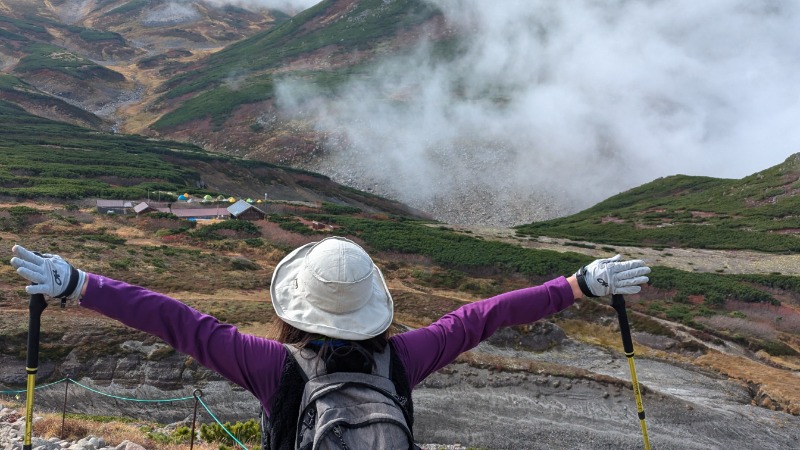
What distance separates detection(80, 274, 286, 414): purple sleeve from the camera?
11.6 ft

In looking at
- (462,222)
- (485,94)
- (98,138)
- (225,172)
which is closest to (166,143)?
(98,138)

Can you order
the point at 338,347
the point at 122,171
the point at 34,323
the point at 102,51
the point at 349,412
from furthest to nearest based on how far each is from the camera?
the point at 102,51, the point at 122,171, the point at 34,323, the point at 338,347, the point at 349,412

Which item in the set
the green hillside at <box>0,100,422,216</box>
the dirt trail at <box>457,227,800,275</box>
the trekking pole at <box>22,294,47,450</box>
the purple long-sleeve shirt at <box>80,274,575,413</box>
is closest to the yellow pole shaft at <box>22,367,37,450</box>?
the trekking pole at <box>22,294,47,450</box>

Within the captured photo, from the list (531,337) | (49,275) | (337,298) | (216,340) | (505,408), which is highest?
(49,275)

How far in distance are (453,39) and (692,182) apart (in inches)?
3464

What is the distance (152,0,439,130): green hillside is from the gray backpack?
127 metres

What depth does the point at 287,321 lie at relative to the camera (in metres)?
3.54

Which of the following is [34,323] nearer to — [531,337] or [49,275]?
[49,275]

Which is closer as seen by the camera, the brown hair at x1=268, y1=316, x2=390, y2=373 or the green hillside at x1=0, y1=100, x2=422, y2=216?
the brown hair at x1=268, y1=316, x2=390, y2=373

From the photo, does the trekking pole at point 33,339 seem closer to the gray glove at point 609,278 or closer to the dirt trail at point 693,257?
the gray glove at point 609,278

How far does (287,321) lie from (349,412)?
2.48 ft

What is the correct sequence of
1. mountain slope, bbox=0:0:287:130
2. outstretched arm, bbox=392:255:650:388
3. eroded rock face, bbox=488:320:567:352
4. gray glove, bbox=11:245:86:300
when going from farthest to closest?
mountain slope, bbox=0:0:287:130 < eroded rock face, bbox=488:320:567:352 < outstretched arm, bbox=392:255:650:388 < gray glove, bbox=11:245:86:300

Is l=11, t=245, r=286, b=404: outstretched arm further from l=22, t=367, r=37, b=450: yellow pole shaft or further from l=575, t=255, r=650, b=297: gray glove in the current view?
l=575, t=255, r=650, b=297: gray glove

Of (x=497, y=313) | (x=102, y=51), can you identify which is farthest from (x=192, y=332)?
(x=102, y=51)
